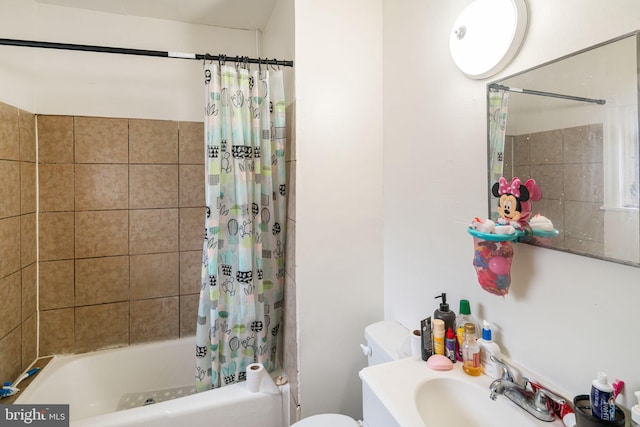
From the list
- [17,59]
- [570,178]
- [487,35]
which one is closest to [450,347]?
[570,178]

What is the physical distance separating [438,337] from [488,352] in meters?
0.15

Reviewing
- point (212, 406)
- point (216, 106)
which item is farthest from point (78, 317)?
point (216, 106)

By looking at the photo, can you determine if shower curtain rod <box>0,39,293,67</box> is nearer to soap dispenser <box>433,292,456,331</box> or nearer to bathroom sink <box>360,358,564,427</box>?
soap dispenser <box>433,292,456,331</box>

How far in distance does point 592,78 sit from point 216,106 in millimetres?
1354

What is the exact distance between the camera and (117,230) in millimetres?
1988

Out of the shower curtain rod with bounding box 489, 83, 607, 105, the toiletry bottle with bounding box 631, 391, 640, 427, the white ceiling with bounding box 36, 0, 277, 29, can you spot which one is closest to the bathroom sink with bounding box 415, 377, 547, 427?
the toiletry bottle with bounding box 631, 391, 640, 427

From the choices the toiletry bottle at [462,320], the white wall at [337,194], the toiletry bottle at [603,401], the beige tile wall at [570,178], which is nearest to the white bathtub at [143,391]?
the white wall at [337,194]

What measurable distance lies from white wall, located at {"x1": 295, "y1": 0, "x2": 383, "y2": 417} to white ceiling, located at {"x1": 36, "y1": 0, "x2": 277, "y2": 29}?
0.65 meters

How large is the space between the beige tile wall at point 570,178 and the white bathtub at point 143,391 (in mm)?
1389

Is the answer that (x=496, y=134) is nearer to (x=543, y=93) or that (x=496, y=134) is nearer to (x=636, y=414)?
(x=543, y=93)

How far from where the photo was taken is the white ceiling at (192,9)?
6.00 ft

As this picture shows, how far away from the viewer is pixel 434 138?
4.06ft

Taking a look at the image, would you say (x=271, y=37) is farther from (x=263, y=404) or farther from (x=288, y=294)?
(x=263, y=404)

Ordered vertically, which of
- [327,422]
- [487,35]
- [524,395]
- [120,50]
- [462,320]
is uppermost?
[120,50]
